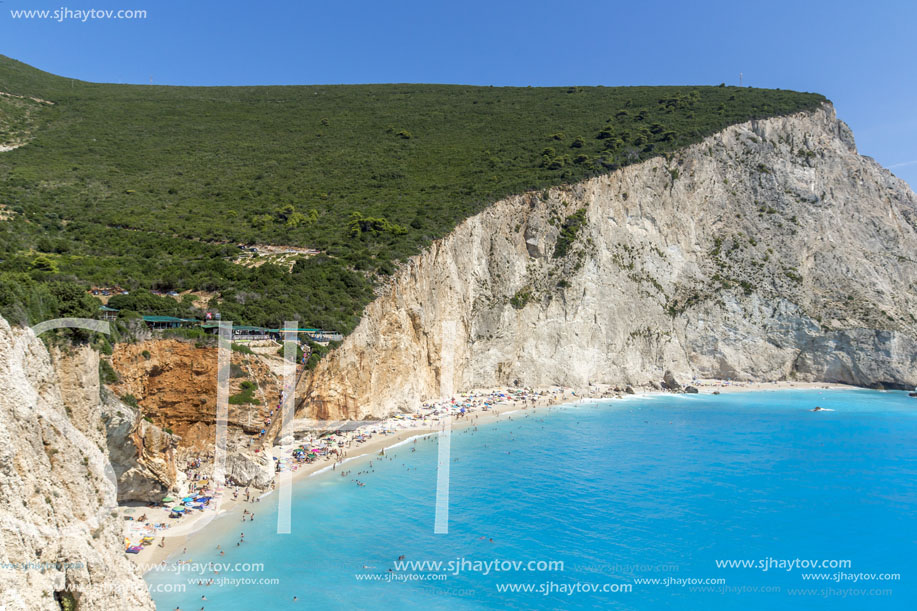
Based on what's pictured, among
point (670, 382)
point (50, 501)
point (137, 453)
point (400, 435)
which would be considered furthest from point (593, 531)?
point (670, 382)

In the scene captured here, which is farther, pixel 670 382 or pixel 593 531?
pixel 670 382

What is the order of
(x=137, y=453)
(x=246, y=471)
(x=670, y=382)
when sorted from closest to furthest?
(x=137, y=453) < (x=246, y=471) < (x=670, y=382)

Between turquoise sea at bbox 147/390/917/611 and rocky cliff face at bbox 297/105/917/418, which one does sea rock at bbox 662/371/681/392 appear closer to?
rocky cliff face at bbox 297/105/917/418

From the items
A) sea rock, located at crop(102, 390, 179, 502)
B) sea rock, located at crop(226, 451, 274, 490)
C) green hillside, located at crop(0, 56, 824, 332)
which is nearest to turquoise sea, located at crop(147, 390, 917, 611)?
sea rock, located at crop(226, 451, 274, 490)

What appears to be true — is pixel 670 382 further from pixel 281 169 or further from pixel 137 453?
pixel 137 453

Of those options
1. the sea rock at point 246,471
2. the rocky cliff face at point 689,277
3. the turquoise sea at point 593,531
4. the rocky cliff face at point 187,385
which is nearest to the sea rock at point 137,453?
the rocky cliff face at point 187,385

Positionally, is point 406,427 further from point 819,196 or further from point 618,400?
point 819,196

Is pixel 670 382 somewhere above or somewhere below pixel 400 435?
above

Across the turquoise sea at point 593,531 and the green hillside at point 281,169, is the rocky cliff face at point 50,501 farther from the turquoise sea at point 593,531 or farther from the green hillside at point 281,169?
the turquoise sea at point 593,531
